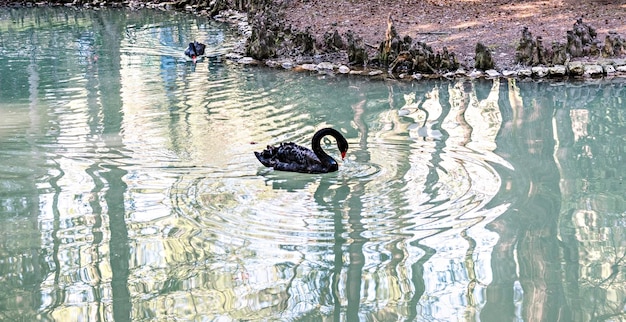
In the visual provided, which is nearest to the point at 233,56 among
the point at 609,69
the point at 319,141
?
the point at 609,69

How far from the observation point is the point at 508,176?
8.17 m

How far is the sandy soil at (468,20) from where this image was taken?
1522cm

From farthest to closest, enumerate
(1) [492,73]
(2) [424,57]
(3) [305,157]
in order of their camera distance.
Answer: (2) [424,57] < (1) [492,73] < (3) [305,157]

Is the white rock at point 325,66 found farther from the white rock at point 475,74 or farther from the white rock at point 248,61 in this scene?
the white rock at point 475,74

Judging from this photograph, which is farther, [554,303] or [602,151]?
[602,151]

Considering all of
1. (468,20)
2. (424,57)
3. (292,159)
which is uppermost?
(468,20)

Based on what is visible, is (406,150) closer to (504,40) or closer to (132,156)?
(132,156)

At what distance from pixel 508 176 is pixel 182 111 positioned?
4.99 meters

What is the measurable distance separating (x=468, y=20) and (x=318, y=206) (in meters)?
10.6

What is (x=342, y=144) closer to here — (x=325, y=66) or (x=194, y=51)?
(x=325, y=66)

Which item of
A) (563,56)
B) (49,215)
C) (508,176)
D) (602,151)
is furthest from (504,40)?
(49,215)

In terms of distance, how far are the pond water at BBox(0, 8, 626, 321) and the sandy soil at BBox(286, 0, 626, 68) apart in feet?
8.14

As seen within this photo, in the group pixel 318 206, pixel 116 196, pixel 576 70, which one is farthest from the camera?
pixel 576 70

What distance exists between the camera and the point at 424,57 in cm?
1376
